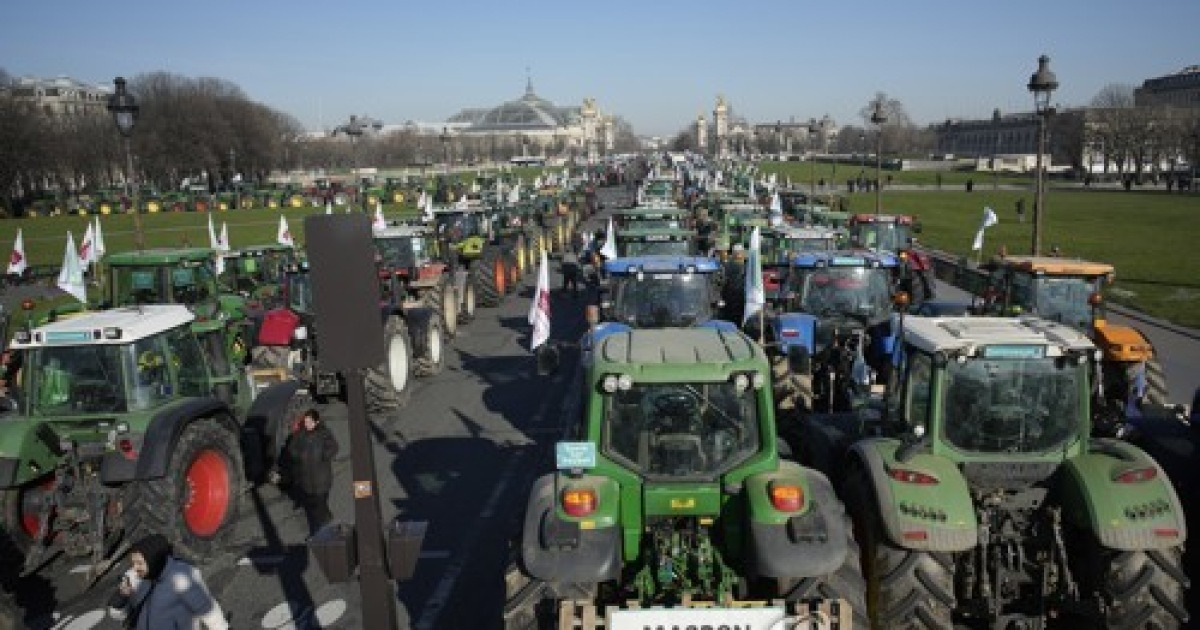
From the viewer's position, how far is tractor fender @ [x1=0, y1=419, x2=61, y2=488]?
746 centimetres

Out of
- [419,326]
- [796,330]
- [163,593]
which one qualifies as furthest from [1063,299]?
[163,593]

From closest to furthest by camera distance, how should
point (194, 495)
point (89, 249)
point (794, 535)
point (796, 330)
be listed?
point (794, 535) < point (194, 495) < point (796, 330) < point (89, 249)

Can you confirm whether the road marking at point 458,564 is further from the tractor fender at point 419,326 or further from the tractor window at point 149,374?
the tractor fender at point 419,326

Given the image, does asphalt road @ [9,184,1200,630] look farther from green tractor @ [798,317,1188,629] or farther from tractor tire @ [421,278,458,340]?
green tractor @ [798,317,1188,629]

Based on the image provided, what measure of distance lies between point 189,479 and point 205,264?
6.37m

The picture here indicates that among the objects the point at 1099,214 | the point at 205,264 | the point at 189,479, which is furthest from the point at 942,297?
the point at 1099,214

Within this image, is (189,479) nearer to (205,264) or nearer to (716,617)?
(716,617)

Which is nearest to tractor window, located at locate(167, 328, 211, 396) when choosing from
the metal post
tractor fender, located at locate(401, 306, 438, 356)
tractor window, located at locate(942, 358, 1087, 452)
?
the metal post

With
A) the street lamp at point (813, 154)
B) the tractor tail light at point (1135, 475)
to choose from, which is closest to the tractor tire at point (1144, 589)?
the tractor tail light at point (1135, 475)

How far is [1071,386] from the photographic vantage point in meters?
5.87

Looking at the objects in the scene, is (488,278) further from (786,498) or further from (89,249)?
(786,498)

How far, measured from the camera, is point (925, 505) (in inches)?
218

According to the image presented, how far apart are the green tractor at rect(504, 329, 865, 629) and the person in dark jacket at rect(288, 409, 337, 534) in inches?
149

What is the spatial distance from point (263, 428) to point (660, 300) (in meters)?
5.38
